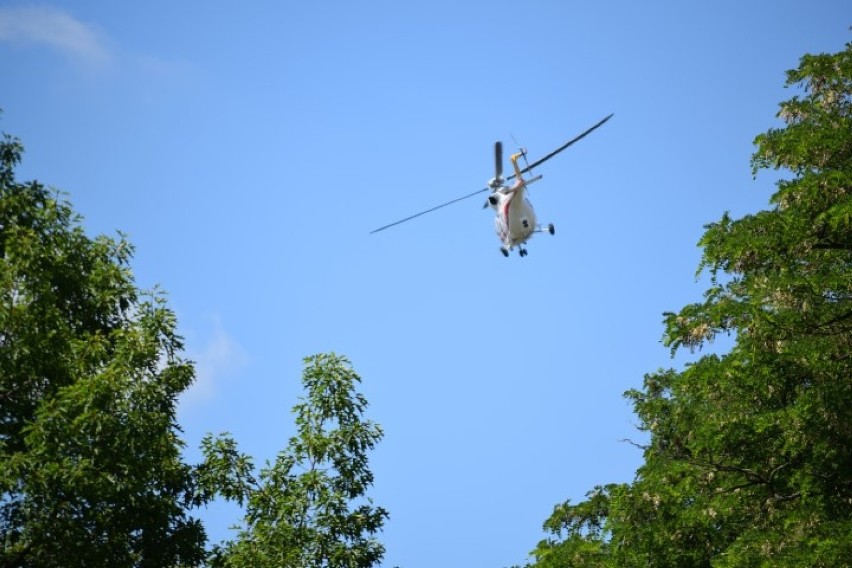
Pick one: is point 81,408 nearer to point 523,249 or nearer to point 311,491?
point 311,491

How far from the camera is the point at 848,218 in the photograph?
1744cm

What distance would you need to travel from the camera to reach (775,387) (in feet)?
58.0

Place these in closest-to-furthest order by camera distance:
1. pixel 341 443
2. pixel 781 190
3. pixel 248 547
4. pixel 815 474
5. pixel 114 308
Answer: pixel 815 474 → pixel 781 190 → pixel 248 547 → pixel 341 443 → pixel 114 308

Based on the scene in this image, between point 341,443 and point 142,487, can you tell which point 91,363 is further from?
point 341,443

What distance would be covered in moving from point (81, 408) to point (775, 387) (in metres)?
12.1

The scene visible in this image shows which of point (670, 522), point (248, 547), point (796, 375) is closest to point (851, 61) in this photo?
point (796, 375)

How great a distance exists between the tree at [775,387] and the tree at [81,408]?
877 cm

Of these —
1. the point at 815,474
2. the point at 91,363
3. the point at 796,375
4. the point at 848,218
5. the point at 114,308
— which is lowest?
the point at 815,474

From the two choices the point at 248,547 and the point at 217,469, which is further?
the point at 217,469

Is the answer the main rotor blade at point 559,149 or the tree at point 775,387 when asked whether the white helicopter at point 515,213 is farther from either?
the tree at point 775,387

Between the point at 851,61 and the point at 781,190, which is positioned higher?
the point at 851,61

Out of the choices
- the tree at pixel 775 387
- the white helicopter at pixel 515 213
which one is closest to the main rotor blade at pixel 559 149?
the white helicopter at pixel 515 213

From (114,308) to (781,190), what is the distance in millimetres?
13997

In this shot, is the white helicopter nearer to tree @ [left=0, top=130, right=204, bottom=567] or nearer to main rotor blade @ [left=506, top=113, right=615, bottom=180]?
main rotor blade @ [left=506, top=113, right=615, bottom=180]
